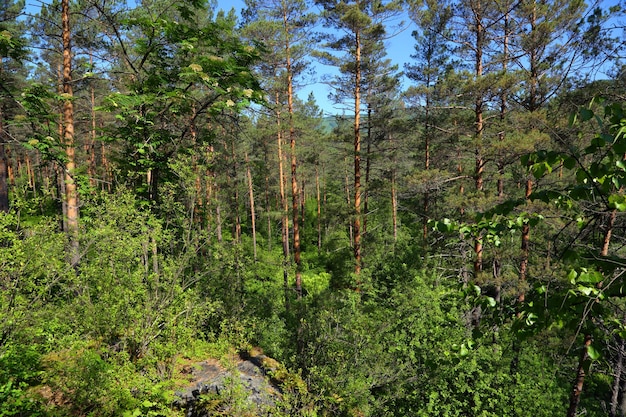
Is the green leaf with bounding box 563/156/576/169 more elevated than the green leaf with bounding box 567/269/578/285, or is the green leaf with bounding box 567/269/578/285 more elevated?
the green leaf with bounding box 563/156/576/169

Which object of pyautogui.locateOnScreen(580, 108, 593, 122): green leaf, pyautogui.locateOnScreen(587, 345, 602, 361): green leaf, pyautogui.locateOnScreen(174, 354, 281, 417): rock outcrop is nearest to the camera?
pyautogui.locateOnScreen(580, 108, 593, 122): green leaf

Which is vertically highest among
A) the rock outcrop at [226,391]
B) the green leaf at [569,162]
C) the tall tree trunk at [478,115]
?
the tall tree trunk at [478,115]

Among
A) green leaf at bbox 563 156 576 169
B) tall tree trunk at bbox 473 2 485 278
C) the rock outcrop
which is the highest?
tall tree trunk at bbox 473 2 485 278

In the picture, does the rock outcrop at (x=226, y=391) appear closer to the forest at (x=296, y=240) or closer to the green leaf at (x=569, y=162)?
the forest at (x=296, y=240)

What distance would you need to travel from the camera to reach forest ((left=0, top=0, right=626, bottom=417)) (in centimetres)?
204

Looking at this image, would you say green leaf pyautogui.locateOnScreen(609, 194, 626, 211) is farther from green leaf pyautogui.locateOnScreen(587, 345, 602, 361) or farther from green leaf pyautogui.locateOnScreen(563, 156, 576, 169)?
green leaf pyautogui.locateOnScreen(587, 345, 602, 361)

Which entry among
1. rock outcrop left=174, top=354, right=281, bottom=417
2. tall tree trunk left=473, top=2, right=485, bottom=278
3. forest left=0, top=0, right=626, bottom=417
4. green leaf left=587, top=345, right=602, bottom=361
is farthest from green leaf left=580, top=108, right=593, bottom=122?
tall tree trunk left=473, top=2, right=485, bottom=278

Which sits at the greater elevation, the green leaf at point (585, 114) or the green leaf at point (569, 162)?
the green leaf at point (585, 114)

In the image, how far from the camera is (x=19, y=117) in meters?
4.49

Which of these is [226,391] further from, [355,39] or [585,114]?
[355,39]

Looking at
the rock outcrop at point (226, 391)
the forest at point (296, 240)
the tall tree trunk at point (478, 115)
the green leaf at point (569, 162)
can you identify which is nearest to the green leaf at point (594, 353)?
the forest at point (296, 240)

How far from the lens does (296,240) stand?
12.8 meters

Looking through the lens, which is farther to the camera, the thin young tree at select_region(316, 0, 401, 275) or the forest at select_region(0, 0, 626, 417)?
the thin young tree at select_region(316, 0, 401, 275)

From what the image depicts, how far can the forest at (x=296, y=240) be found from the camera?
80.1 inches
